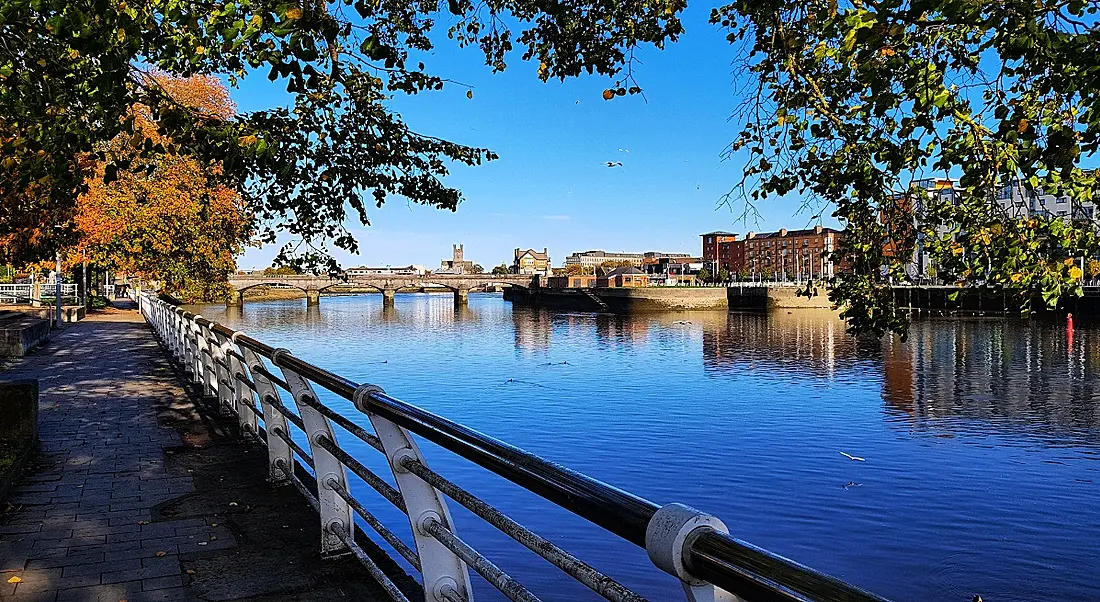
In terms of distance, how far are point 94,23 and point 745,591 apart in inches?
201

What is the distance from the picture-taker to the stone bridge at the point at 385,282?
9219cm

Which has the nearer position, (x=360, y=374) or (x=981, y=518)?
(x=981, y=518)

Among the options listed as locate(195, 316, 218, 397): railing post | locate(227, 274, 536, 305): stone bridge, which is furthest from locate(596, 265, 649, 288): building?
locate(195, 316, 218, 397): railing post

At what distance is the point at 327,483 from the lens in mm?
4367

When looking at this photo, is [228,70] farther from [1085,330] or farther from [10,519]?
[1085,330]

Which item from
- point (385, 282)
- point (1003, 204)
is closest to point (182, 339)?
point (1003, 204)

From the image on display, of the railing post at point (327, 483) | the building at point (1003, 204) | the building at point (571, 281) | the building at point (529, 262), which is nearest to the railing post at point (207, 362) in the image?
the railing post at point (327, 483)

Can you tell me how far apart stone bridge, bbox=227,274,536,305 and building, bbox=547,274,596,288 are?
328 centimetres

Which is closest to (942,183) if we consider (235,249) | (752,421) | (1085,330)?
(752,421)

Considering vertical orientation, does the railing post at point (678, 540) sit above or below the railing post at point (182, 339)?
above

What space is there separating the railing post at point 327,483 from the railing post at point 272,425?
1362 millimetres

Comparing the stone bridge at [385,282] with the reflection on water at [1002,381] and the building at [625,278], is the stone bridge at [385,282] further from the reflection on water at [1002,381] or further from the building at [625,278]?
the reflection on water at [1002,381]

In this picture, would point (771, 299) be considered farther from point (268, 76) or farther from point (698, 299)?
point (268, 76)

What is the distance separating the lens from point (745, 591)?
129 centimetres
